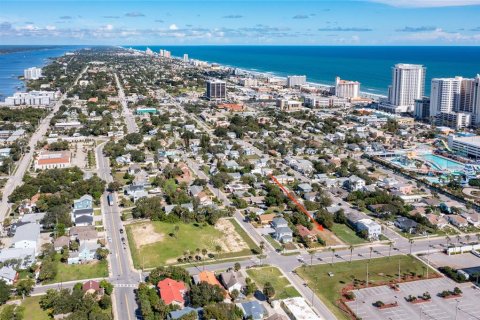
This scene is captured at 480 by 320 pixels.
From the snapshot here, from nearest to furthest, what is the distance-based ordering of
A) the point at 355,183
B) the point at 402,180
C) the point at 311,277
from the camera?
the point at 311,277
the point at 355,183
the point at 402,180

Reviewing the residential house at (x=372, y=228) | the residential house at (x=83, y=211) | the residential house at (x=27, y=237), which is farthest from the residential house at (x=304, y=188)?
the residential house at (x=27, y=237)

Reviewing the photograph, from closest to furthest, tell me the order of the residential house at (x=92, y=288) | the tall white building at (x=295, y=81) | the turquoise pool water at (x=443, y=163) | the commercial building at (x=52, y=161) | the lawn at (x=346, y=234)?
the residential house at (x=92, y=288) → the lawn at (x=346, y=234) → the commercial building at (x=52, y=161) → the turquoise pool water at (x=443, y=163) → the tall white building at (x=295, y=81)

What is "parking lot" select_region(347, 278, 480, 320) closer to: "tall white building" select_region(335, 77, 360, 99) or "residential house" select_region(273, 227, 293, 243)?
"residential house" select_region(273, 227, 293, 243)

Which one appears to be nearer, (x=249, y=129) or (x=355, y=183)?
(x=355, y=183)

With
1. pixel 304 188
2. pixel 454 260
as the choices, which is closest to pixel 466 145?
pixel 304 188

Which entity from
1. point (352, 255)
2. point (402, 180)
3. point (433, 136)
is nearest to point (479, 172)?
point (402, 180)

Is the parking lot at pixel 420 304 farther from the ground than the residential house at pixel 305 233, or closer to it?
closer to it

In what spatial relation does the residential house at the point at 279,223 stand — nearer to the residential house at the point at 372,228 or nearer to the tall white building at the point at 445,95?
the residential house at the point at 372,228

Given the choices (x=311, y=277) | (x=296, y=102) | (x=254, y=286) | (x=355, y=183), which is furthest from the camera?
(x=296, y=102)

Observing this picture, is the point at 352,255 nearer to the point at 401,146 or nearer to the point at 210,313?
the point at 210,313
